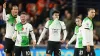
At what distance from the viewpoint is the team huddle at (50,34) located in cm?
1411

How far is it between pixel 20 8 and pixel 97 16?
3.74 metres

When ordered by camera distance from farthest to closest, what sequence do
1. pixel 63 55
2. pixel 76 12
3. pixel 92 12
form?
pixel 76 12 < pixel 63 55 < pixel 92 12

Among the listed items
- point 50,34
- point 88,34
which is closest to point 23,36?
point 50,34

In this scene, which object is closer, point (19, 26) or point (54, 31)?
point (19, 26)

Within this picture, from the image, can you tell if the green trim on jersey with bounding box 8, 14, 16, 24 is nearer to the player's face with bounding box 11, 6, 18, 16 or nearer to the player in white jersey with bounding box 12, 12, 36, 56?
the player's face with bounding box 11, 6, 18, 16

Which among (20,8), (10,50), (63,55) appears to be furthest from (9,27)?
(20,8)

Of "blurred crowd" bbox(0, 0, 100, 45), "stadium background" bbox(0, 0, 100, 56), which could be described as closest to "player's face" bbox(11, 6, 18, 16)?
"stadium background" bbox(0, 0, 100, 56)

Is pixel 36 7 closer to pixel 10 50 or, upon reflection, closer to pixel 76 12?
pixel 76 12

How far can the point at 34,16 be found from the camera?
20.8 metres

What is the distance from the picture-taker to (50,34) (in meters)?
16.1

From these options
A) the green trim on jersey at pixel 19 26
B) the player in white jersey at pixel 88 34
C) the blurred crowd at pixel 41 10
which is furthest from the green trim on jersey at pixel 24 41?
the blurred crowd at pixel 41 10

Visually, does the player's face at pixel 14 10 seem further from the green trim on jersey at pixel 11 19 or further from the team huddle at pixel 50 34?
the green trim on jersey at pixel 11 19

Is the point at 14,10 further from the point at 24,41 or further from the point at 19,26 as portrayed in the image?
the point at 24,41

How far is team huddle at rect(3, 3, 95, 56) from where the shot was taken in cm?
1411
